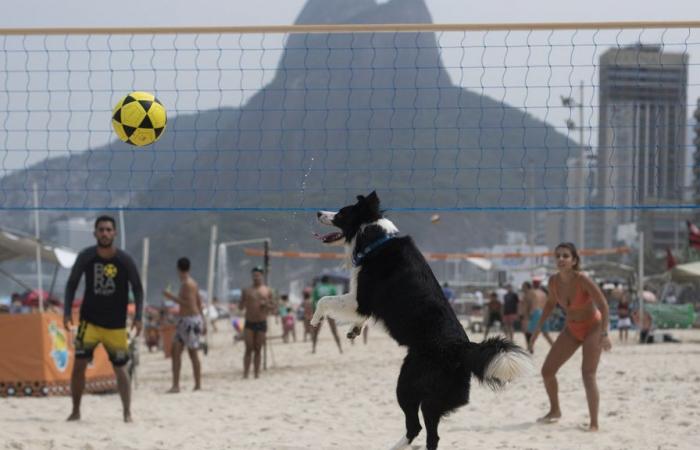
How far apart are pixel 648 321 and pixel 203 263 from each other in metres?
131

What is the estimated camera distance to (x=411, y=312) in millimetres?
4973

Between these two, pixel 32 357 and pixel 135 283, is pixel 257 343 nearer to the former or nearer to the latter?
pixel 32 357

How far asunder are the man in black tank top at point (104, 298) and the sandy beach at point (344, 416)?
1.84 ft

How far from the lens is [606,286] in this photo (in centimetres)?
3028

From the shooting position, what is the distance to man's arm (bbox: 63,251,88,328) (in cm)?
767

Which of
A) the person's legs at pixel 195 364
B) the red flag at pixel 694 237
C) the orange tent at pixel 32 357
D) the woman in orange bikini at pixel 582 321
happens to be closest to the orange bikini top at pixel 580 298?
the woman in orange bikini at pixel 582 321

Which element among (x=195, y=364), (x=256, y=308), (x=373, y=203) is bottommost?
(x=195, y=364)

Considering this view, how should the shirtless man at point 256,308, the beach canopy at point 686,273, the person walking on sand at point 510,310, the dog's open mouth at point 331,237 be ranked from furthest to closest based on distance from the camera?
the beach canopy at point 686,273 → the person walking on sand at point 510,310 → the shirtless man at point 256,308 → the dog's open mouth at point 331,237

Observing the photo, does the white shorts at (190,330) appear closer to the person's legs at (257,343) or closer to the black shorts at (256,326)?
the black shorts at (256,326)

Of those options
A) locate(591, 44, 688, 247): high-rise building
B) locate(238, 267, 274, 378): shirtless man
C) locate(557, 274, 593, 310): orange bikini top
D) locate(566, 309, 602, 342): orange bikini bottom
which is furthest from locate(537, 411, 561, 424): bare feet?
locate(238, 267, 274, 378): shirtless man

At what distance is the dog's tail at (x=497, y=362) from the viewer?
4.70m

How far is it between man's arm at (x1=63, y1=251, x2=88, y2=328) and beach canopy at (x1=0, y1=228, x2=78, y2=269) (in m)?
8.31

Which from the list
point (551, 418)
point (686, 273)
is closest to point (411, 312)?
point (551, 418)

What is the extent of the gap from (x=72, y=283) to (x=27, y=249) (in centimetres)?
904
